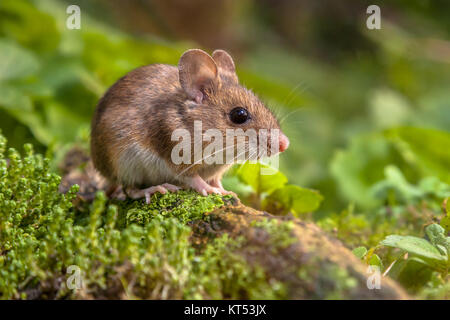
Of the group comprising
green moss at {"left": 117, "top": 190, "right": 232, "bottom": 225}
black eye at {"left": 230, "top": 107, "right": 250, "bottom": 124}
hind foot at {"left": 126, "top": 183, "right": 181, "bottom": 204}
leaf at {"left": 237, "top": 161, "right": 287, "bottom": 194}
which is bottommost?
green moss at {"left": 117, "top": 190, "right": 232, "bottom": 225}

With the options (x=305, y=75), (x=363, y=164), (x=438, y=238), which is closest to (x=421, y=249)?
(x=438, y=238)

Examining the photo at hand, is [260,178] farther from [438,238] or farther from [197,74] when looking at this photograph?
[438,238]

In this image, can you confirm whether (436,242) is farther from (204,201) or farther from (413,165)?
(413,165)

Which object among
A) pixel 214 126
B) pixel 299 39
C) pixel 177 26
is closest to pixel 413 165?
pixel 214 126

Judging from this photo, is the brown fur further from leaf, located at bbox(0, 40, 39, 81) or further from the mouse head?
leaf, located at bbox(0, 40, 39, 81)

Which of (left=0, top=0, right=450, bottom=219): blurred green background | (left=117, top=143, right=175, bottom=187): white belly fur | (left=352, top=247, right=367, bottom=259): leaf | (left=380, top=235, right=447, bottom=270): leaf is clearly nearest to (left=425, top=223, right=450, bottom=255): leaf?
(left=380, top=235, right=447, bottom=270): leaf

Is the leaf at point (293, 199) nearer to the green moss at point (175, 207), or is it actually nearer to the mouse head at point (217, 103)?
the mouse head at point (217, 103)
